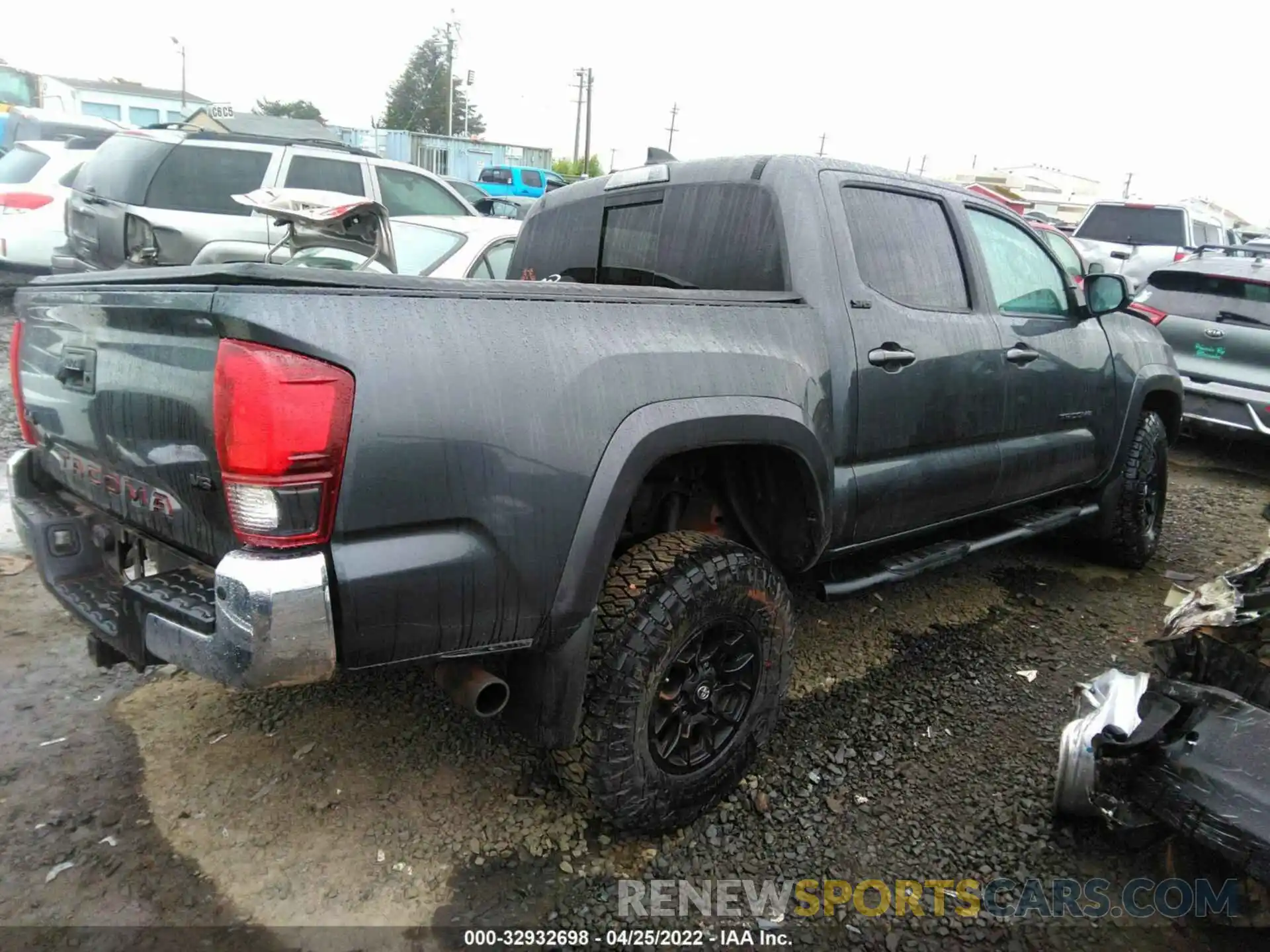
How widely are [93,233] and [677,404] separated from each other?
23.7ft

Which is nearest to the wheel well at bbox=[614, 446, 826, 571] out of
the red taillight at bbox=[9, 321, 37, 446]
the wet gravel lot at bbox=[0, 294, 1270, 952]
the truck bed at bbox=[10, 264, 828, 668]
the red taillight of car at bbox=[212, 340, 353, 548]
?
the truck bed at bbox=[10, 264, 828, 668]

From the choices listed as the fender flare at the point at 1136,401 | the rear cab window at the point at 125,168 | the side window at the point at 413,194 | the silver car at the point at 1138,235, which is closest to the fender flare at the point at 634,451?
the fender flare at the point at 1136,401

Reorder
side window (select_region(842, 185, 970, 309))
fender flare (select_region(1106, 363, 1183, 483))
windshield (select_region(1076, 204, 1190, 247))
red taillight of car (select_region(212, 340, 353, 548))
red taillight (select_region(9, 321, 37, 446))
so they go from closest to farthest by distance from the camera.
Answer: red taillight of car (select_region(212, 340, 353, 548)) → red taillight (select_region(9, 321, 37, 446)) → side window (select_region(842, 185, 970, 309)) → fender flare (select_region(1106, 363, 1183, 483)) → windshield (select_region(1076, 204, 1190, 247))

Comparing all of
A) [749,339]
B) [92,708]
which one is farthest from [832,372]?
[92,708]

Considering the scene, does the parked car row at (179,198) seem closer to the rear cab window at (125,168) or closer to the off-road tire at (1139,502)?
the rear cab window at (125,168)

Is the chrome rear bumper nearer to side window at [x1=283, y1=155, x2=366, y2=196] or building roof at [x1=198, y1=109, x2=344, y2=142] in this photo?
side window at [x1=283, y1=155, x2=366, y2=196]

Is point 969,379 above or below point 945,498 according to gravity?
above

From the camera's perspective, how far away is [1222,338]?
653 cm

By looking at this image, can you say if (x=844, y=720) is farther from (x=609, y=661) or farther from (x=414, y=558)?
(x=414, y=558)

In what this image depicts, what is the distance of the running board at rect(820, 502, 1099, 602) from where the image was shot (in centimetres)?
297

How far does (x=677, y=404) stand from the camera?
2189 mm

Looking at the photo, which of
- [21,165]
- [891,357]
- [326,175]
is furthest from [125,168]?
[891,357]

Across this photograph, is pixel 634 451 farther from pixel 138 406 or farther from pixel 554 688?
pixel 138 406

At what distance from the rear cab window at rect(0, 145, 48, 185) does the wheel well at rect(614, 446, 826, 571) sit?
9.59 metres
